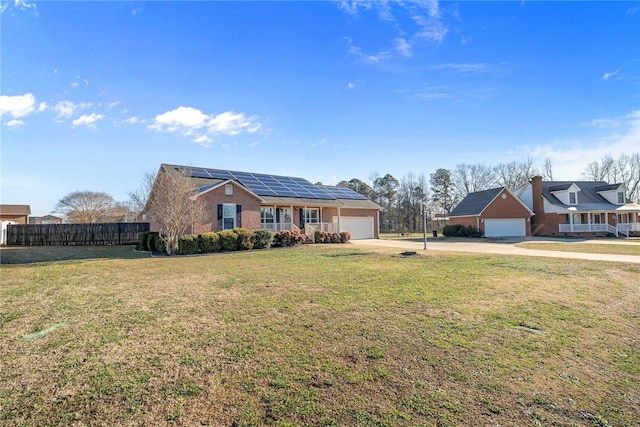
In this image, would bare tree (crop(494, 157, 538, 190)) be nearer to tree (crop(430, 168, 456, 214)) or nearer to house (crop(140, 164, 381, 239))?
tree (crop(430, 168, 456, 214))

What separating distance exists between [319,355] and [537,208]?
1567 inches

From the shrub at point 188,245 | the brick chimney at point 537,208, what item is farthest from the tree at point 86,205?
the brick chimney at point 537,208

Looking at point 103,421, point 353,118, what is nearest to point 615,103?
point 353,118

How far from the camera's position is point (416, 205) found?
180 ft

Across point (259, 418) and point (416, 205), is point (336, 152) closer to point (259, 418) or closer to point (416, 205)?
point (259, 418)

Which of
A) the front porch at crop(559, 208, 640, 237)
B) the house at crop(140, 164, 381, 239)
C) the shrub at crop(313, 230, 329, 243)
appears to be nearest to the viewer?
the house at crop(140, 164, 381, 239)

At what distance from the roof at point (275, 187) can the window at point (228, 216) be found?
1892 mm

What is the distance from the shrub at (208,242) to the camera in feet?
55.5

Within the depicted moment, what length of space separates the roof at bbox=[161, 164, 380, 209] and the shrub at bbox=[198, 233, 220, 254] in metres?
4.61

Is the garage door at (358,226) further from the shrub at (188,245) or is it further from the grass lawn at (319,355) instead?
the grass lawn at (319,355)

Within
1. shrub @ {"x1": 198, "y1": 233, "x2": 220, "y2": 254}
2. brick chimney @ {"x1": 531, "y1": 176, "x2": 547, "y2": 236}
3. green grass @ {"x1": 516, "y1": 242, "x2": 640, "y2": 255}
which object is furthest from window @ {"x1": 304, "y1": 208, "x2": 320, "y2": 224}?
brick chimney @ {"x1": 531, "y1": 176, "x2": 547, "y2": 236}

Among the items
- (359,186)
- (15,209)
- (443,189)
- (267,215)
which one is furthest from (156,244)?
→ (443,189)

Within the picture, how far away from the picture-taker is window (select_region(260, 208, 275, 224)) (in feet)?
76.3

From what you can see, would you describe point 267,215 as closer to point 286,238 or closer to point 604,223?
point 286,238
